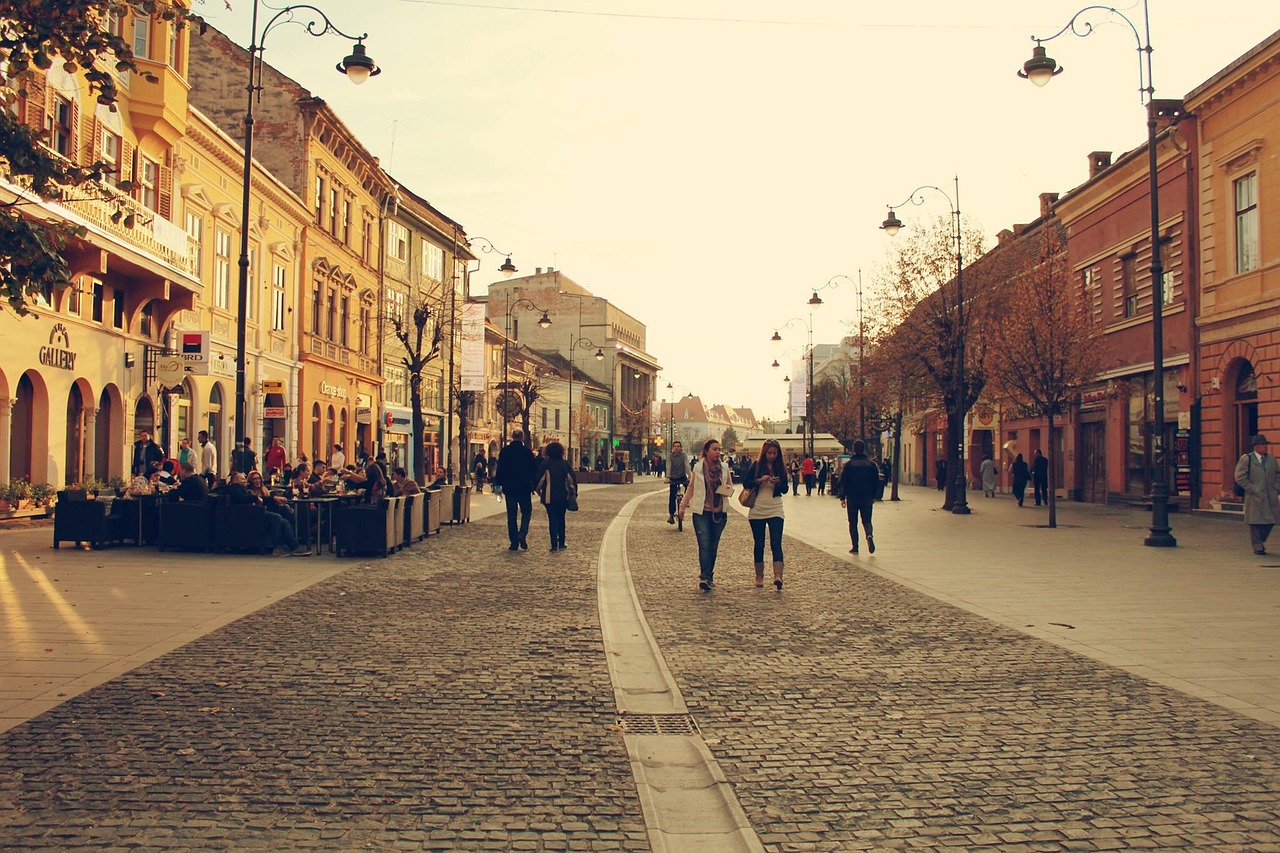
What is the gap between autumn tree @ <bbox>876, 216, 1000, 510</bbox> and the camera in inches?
1213

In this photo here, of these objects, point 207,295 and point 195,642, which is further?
point 207,295

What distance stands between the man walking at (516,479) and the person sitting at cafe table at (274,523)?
308 centimetres

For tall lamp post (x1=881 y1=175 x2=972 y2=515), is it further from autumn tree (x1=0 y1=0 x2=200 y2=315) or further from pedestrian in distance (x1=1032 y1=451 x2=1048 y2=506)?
autumn tree (x1=0 y1=0 x2=200 y2=315)

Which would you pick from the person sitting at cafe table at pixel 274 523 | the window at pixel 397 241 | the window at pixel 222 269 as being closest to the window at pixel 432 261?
the window at pixel 397 241

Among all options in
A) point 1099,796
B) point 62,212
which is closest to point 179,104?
point 62,212

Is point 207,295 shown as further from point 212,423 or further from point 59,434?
point 59,434

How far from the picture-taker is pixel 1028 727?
20.3ft

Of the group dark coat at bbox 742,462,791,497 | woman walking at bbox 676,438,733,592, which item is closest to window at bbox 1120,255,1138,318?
dark coat at bbox 742,462,791,497

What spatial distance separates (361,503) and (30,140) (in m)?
10.9

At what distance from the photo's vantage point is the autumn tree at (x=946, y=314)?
101 ft

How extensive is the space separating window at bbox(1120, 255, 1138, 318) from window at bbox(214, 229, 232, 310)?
2623cm

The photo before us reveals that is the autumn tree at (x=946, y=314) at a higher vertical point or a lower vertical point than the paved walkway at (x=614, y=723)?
higher

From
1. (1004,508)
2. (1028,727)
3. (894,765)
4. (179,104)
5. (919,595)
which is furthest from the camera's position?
(1004,508)

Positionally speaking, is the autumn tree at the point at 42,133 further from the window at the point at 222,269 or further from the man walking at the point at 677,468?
the window at the point at 222,269
